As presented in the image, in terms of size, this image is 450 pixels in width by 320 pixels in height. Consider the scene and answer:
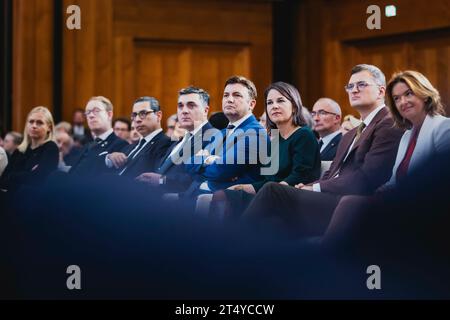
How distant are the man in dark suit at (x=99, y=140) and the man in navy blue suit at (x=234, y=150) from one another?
121 cm

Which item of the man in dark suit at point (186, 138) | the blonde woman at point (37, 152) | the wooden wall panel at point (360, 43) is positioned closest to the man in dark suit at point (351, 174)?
the man in dark suit at point (186, 138)

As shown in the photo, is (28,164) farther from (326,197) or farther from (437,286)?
(437,286)

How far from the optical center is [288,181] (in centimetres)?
365

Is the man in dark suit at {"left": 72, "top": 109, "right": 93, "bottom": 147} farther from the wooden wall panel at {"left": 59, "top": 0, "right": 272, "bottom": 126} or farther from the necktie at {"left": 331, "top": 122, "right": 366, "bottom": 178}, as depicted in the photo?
the necktie at {"left": 331, "top": 122, "right": 366, "bottom": 178}

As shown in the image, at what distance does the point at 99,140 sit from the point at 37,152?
384mm

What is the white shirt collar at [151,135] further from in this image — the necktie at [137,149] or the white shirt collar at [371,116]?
the white shirt collar at [371,116]

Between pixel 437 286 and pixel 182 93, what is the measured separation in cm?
248

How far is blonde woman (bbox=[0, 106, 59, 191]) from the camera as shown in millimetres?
5031

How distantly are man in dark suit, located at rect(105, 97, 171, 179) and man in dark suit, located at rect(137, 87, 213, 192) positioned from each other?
0.82ft

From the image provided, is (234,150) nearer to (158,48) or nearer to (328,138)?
(328,138)

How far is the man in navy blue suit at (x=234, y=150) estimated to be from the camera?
12.5ft

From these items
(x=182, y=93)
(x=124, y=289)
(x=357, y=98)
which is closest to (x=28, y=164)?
(x=182, y=93)
